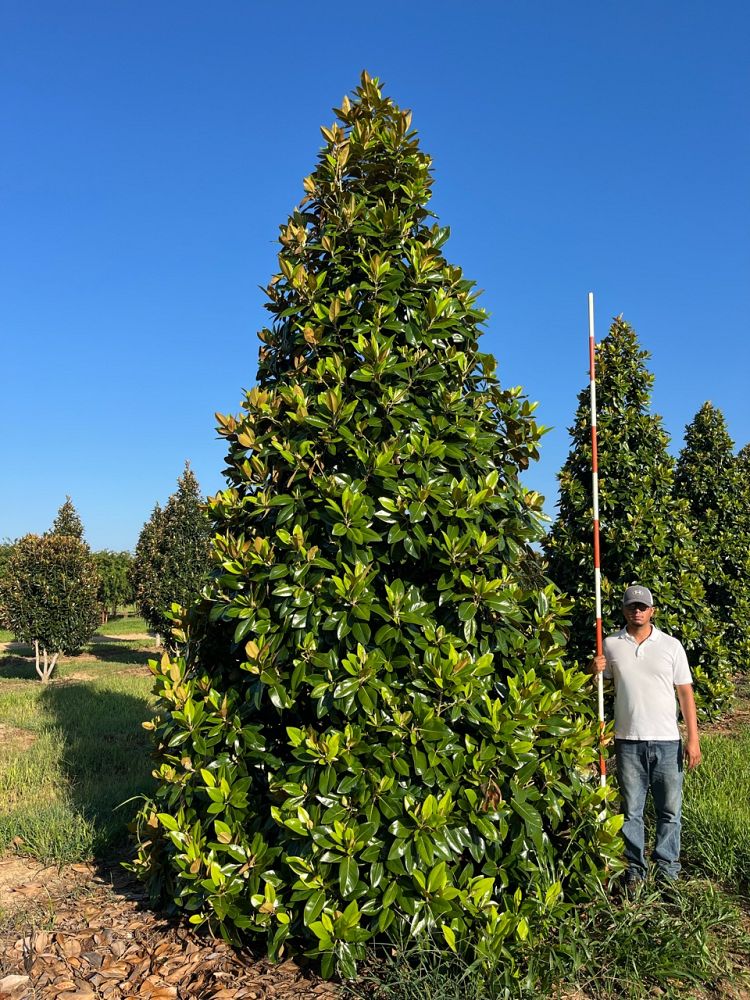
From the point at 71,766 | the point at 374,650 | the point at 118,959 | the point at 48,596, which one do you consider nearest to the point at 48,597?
the point at 48,596

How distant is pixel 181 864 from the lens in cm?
351

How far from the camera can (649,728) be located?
467 cm

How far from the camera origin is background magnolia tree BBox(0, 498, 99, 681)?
1838 cm

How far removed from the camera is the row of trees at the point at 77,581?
1842cm

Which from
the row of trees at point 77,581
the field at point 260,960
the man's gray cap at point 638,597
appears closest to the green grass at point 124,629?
the row of trees at point 77,581

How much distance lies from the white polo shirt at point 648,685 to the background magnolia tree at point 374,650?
822 millimetres

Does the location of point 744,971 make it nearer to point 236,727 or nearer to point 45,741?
point 236,727

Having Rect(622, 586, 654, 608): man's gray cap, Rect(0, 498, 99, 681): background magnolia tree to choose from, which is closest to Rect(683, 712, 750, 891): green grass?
Rect(622, 586, 654, 608): man's gray cap

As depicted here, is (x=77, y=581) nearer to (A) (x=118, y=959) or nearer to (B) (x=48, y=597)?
(B) (x=48, y=597)

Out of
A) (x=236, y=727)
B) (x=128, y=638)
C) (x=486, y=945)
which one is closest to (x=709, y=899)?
(x=486, y=945)

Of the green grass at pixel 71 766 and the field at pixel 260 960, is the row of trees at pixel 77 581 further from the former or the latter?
the field at pixel 260 960

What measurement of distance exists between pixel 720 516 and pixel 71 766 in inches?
402

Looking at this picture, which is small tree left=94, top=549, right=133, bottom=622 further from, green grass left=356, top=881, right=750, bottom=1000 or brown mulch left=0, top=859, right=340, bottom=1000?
green grass left=356, top=881, right=750, bottom=1000

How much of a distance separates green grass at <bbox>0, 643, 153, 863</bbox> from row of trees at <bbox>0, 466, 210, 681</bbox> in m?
3.74
